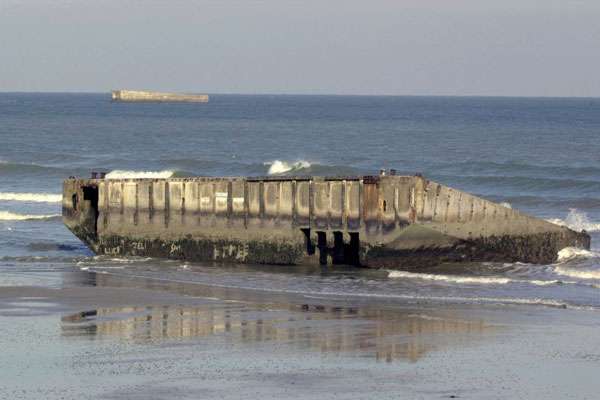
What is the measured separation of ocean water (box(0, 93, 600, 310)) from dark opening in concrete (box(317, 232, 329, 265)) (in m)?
0.48

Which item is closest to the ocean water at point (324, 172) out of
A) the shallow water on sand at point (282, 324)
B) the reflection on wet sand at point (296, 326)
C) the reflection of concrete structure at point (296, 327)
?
the shallow water on sand at point (282, 324)

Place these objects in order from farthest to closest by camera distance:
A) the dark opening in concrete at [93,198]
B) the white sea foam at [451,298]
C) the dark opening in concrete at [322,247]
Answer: the dark opening in concrete at [93,198] < the dark opening in concrete at [322,247] < the white sea foam at [451,298]

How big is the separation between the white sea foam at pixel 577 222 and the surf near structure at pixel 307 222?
7246 mm

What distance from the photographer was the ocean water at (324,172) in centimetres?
2705

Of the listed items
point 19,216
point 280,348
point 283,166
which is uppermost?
point 283,166

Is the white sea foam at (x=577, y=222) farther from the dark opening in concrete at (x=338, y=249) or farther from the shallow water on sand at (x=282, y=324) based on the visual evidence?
the dark opening in concrete at (x=338, y=249)

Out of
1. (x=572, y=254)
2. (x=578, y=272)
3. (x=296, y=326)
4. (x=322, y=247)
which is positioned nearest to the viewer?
(x=296, y=326)

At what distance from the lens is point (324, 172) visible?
64.8 metres

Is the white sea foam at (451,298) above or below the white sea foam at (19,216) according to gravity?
below

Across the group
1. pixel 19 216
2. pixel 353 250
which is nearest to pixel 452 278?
pixel 353 250

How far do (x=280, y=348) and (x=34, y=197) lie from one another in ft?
103

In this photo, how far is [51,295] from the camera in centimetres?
2502

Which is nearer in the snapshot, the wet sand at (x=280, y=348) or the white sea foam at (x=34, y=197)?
the wet sand at (x=280, y=348)

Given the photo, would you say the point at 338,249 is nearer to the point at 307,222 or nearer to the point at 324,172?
the point at 307,222
